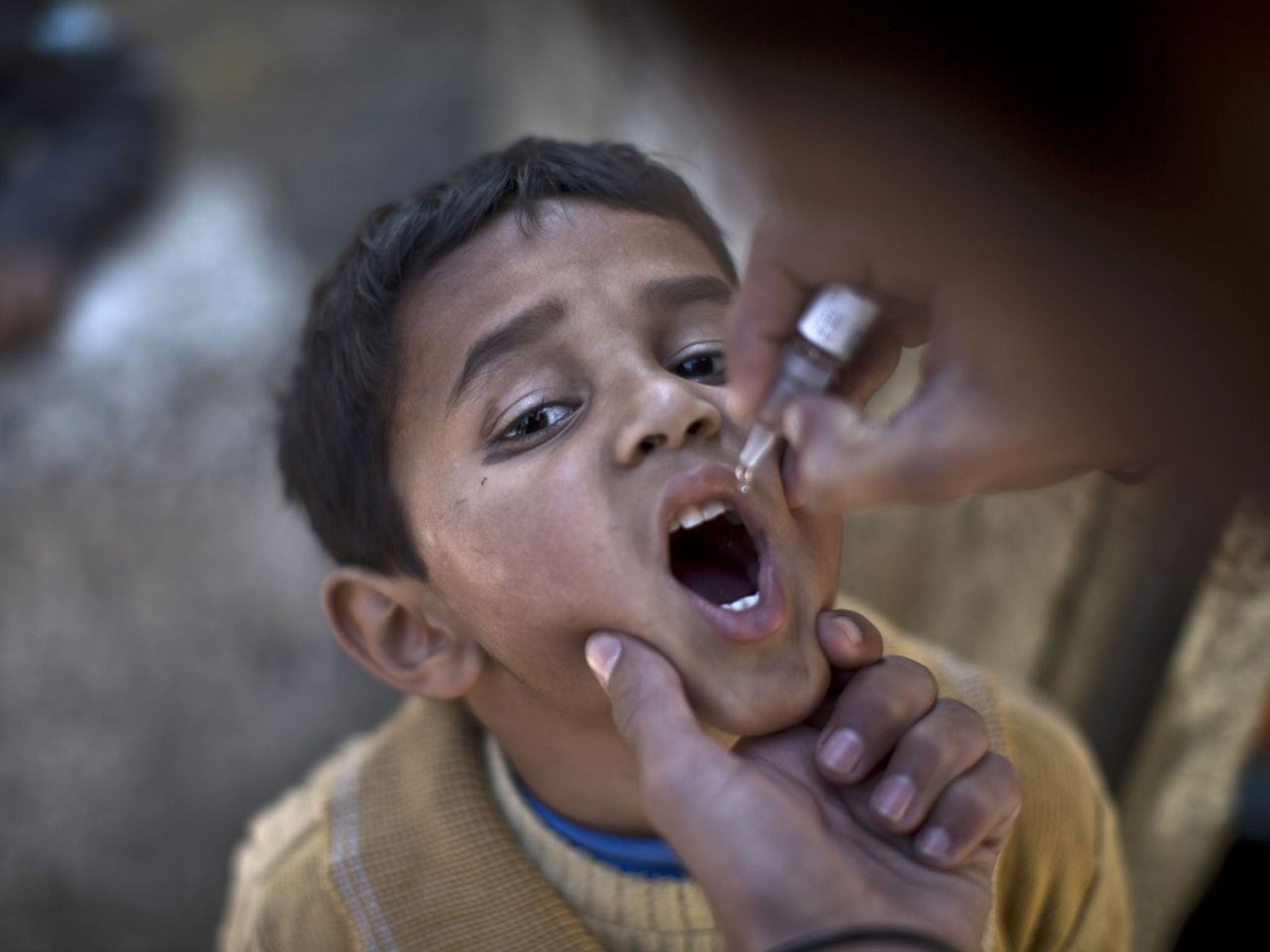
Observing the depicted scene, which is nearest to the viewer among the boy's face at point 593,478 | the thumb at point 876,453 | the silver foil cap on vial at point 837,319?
the thumb at point 876,453

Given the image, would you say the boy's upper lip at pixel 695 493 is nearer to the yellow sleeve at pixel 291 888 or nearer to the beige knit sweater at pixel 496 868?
the beige knit sweater at pixel 496 868

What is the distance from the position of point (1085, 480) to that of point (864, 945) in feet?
3.71

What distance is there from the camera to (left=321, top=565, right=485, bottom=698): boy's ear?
1388mm

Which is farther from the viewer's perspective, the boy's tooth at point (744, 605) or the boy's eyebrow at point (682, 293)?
the boy's eyebrow at point (682, 293)

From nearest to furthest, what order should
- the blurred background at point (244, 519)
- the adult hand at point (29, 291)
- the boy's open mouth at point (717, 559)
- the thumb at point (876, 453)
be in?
the thumb at point (876, 453) < the boy's open mouth at point (717, 559) < the blurred background at point (244, 519) < the adult hand at point (29, 291)

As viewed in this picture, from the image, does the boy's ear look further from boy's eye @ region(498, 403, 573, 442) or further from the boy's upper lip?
the boy's upper lip

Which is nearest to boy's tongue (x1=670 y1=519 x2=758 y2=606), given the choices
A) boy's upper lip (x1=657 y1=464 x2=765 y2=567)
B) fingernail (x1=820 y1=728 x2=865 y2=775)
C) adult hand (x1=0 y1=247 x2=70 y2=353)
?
boy's upper lip (x1=657 y1=464 x2=765 y2=567)

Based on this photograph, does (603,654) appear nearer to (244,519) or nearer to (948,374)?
(948,374)

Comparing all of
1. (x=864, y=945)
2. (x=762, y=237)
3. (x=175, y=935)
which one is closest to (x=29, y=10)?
(x=175, y=935)

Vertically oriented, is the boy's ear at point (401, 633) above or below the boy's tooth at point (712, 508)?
below

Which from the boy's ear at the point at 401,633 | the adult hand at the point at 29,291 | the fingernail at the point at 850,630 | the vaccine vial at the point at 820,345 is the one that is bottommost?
the adult hand at the point at 29,291

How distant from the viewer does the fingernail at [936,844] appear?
0.96 m

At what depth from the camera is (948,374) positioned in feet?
2.84

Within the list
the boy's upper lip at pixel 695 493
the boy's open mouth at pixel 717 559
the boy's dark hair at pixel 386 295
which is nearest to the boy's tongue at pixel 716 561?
the boy's open mouth at pixel 717 559
